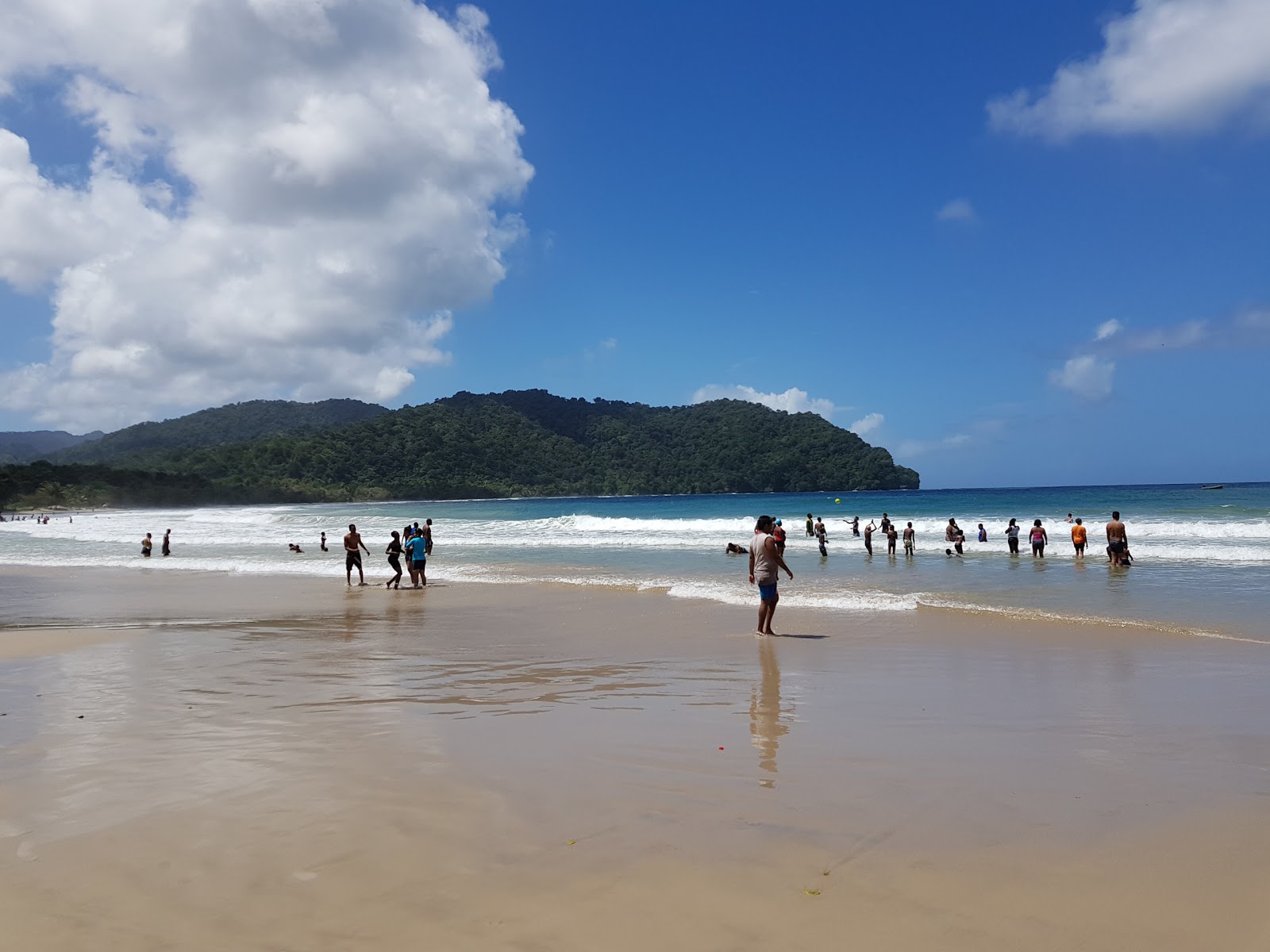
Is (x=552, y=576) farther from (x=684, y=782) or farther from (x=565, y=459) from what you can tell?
(x=565, y=459)

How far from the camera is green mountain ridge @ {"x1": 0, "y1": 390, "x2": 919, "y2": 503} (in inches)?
5037

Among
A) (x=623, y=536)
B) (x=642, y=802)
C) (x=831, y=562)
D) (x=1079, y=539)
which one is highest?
(x=1079, y=539)

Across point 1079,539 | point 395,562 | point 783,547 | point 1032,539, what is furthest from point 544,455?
point 783,547

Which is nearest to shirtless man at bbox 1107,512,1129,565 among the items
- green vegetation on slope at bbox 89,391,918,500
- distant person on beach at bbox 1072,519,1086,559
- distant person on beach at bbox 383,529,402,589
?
distant person on beach at bbox 1072,519,1086,559

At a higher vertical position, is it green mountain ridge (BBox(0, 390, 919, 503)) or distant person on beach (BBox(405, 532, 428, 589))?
green mountain ridge (BBox(0, 390, 919, 503))

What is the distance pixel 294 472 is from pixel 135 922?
133m

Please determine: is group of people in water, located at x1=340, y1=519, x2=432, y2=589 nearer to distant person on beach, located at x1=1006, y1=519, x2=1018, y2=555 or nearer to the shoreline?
the shoreline

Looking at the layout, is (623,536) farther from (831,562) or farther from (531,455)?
(531,455)

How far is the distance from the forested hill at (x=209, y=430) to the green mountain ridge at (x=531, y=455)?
3586 millimetres

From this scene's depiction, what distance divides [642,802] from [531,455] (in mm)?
148984

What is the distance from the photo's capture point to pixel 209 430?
186 m

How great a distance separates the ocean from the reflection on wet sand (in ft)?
15.1

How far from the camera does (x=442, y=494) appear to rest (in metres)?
132

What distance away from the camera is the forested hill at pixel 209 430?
171 metres
